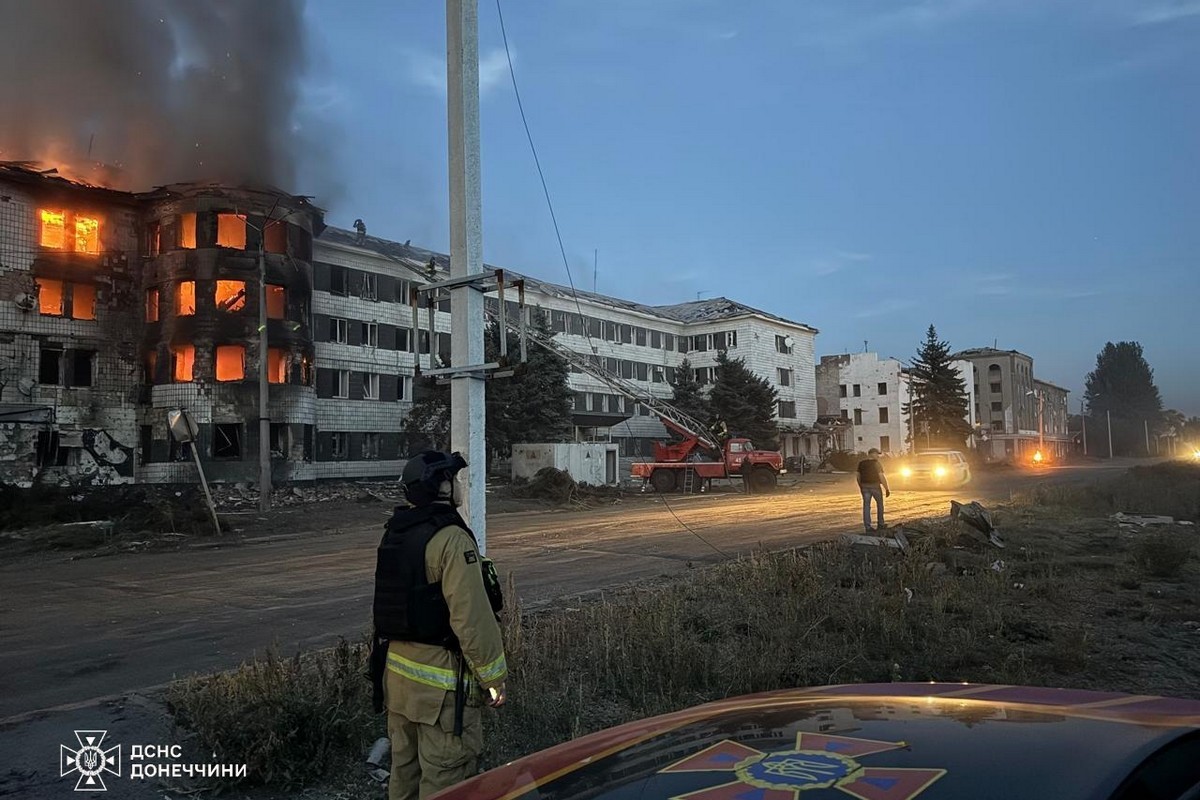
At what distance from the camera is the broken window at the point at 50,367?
97.5 feet

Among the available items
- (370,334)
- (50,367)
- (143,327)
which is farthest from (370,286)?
(50,367)

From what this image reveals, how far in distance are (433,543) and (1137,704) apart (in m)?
2.59

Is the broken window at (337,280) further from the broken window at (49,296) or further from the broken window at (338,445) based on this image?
the broken window at (49,296)

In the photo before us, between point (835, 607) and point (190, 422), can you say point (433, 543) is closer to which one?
point (835, 607)

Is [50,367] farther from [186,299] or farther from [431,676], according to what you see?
[431,676]

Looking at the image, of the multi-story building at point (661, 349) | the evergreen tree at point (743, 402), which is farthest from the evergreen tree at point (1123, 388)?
the evergreen tree at point (743, 402)

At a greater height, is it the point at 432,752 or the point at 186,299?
the point at 186,299

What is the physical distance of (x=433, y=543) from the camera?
11.8 feet

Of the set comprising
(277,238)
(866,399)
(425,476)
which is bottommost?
(425,476)

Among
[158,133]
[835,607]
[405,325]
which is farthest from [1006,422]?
[835,607]

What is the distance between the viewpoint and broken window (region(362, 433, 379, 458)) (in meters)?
38.2

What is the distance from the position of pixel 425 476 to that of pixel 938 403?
2713 inches

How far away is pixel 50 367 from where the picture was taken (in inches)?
1182

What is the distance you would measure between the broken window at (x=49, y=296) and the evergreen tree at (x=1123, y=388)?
488 ft
